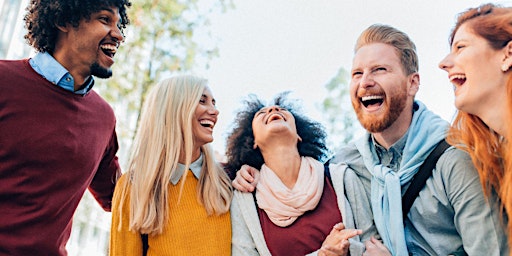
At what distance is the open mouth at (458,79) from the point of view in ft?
9.75

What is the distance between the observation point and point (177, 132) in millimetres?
3564

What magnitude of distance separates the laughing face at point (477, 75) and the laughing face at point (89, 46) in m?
2.75

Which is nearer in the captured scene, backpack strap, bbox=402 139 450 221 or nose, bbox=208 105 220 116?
backpack strap, bbox=402 139 450 221

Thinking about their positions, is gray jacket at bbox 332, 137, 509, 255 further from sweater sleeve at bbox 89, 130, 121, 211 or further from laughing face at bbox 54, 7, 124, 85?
laughing face at bbox 54, 7, 124, 85

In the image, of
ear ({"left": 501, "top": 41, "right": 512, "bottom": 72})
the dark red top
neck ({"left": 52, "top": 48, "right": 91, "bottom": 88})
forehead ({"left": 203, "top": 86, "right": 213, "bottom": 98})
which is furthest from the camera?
neck ({"left": 52, "top": 48, "right": 91, "bottom": 88})

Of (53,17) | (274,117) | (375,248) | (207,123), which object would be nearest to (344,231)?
(375,248)

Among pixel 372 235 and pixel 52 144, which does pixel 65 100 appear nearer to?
pixel 52 144

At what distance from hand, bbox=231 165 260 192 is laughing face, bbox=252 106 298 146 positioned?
0.21m

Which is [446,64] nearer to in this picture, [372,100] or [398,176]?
A: [372,100]

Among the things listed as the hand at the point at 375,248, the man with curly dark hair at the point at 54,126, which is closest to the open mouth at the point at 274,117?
the hand at the point at 375,248

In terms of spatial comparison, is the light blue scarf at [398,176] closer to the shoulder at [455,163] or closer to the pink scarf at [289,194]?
the shoulder at [455,163]

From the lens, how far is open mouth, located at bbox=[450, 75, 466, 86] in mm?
2971

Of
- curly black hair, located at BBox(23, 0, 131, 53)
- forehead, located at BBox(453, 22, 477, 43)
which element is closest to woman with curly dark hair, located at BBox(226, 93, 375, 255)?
forehead, located at BBox(453, 22, 477, 43)

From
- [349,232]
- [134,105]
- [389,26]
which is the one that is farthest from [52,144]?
[134,105]
